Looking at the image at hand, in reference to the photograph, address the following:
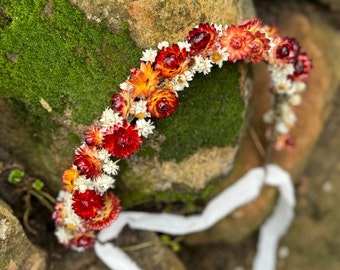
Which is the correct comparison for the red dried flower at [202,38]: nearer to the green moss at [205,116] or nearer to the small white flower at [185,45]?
the small white flower at [185,45]

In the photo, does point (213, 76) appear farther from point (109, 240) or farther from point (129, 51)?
point (109, 240)

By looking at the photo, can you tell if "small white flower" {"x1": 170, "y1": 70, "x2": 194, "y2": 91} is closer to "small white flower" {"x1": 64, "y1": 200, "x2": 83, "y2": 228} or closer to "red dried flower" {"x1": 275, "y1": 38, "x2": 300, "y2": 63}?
"red dried flower" {"x1": 275, "y1": 38, "x2": 300, "y2": 63}

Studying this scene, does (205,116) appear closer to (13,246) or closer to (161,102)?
(161,102)

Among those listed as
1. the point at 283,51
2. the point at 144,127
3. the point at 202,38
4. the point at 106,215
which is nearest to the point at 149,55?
the point at 202,38


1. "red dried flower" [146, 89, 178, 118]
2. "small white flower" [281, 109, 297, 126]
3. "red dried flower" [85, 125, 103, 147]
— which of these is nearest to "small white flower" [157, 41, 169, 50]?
"red dried flower" [146, 89, 178, 118]

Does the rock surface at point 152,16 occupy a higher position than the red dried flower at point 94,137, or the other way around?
the rock surface at point 152,16

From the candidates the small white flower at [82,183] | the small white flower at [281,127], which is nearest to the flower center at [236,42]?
the small white flower at [281,127]

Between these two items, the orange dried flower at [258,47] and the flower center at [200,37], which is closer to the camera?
the flower center at [200,37]
